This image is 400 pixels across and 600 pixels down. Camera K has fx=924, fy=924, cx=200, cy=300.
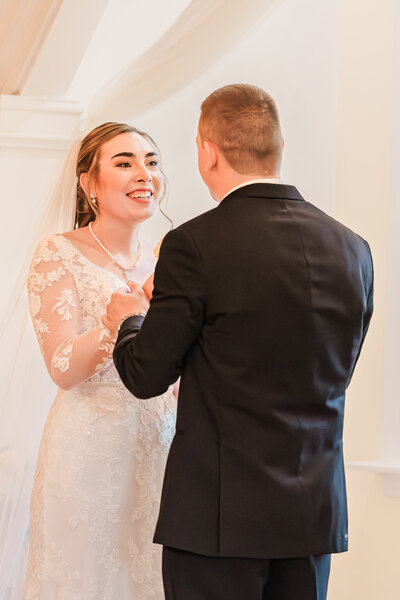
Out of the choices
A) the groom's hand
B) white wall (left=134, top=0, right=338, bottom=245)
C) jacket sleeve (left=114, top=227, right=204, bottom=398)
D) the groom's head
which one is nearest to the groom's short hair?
the groom's head

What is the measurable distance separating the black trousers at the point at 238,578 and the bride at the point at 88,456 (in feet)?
1.97

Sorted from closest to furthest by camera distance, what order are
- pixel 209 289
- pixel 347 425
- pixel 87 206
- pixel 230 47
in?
pixel 209 289
pixel 87 206
pixel 230 47
pixel 347 425

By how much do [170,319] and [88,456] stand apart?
0.78 m

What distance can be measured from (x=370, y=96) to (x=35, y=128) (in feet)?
4.39

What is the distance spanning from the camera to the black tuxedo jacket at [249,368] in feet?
5.96

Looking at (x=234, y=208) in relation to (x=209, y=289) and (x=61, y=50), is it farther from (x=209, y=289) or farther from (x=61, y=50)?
(x=61, y=50)

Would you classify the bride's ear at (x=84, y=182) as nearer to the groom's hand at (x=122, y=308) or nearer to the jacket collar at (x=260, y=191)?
the groom's hand at (x=122, y=308)

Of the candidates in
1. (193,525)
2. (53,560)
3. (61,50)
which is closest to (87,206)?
(61,50)

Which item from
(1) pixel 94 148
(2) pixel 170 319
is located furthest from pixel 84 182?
(2) pixel 170 319

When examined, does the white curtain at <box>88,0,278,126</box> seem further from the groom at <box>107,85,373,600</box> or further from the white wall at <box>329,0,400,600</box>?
the groom at <box>107,85,373,600</box>

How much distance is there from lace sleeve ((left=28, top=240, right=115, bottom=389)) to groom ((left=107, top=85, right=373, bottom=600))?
0.48 meters

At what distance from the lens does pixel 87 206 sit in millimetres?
2887

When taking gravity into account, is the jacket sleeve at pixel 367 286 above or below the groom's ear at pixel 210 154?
below

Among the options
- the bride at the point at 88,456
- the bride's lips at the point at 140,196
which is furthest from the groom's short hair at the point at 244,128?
the bride's lips at the point at 140,196
